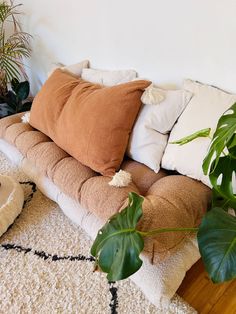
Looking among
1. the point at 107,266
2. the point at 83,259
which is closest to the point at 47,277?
the point at 83,259

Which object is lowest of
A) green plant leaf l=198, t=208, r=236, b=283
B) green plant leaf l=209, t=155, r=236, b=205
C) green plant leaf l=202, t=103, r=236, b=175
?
green plant leaf l=198, t=208, r=236, b=283

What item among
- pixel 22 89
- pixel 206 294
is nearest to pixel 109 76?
pixel 22 89

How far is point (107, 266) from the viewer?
901mm

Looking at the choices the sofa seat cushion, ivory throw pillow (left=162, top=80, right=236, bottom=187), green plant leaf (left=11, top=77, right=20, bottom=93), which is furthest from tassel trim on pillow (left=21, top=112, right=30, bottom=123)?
ivory throw pillow (left=162, top=80, right=236, bottom=187)

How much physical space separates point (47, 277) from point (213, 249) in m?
0.87

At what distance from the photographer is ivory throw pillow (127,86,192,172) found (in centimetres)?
138

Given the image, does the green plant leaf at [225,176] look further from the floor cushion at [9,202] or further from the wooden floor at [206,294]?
the floor cushion at [9,202]

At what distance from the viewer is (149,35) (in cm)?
154

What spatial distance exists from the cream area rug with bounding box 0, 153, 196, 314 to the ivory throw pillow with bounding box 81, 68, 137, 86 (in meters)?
0.89

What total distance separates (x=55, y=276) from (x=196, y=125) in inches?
39.1

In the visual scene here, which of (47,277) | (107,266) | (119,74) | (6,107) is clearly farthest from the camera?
(6,107)

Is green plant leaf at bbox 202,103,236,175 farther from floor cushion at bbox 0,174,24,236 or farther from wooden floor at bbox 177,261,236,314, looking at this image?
floor cushion at bbox 0,174,24,236

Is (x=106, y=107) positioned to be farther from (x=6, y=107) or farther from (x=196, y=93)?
(x=6, y=107)

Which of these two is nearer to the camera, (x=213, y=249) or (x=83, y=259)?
(x=213, y=249)
